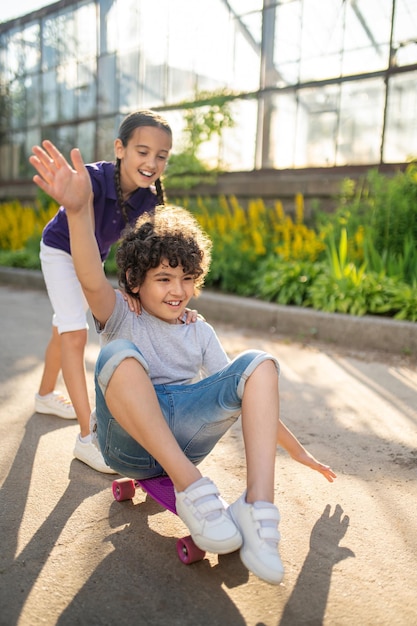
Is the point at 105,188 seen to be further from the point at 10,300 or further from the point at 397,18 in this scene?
the point at 397,18

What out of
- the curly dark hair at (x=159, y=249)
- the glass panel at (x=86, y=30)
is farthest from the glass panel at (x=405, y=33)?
the glass panel at (x=86, y=30)

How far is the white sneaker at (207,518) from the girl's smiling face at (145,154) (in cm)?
138

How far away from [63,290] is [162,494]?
1044mm

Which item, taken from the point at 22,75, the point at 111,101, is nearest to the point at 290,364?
the point at 111,101

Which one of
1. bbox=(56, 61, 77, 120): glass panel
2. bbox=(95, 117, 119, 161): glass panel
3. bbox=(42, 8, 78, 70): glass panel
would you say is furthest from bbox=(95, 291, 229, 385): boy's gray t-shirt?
bbox=(42, 8, 78, 70): glass panel

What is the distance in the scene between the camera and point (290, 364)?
12.0ft

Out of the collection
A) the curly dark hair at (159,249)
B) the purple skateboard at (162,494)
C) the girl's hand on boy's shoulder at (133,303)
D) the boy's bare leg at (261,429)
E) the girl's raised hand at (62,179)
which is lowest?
the purple skateboard at (162,494)

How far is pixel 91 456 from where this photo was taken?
2.12 metres

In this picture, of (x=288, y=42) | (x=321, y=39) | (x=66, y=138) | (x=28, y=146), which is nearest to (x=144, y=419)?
(x=321, y=39)

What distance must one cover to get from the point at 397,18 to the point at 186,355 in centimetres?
580

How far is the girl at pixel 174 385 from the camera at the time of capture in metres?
1.40

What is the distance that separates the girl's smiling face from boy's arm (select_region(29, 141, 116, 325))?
0.74m

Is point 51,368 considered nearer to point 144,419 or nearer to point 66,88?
point 144,419

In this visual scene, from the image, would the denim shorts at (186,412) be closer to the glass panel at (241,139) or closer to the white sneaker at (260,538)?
the white sneaker at (260,538)
